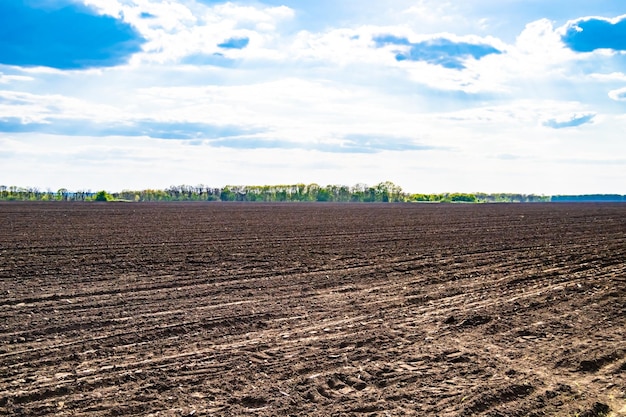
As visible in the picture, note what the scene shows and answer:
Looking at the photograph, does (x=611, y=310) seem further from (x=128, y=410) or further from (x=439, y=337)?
(x=128, y=410)

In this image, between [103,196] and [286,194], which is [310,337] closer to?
[103,196]

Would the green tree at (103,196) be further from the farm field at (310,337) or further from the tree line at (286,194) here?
the farm field at (310,337)

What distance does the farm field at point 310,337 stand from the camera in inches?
224

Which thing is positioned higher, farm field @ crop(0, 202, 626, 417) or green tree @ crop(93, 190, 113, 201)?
green tree @ crop(93, 190, 113, 201)

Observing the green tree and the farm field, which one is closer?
the farm field

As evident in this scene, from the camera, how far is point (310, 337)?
307 inches

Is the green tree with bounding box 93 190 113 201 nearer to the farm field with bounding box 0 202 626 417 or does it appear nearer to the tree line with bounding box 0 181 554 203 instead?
the tree line with bounding box 0 181 554 203

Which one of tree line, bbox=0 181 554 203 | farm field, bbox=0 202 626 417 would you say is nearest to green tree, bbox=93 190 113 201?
tree line, bbox=0 181 554 203

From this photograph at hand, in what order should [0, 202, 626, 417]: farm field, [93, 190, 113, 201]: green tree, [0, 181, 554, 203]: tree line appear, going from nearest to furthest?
[0, 202, 626, 417]: farm field
[93, 190, 113, 201]: green tree
[0, 181, 554, 203]: tree line

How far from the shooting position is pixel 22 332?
8016mm

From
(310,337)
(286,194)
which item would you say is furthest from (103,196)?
(310,337)

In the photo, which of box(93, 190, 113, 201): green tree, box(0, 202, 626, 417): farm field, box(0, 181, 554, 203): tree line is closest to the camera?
box(0, 202, 626, 417): farm field

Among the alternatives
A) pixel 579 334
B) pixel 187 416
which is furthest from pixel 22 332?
pixel 579 334

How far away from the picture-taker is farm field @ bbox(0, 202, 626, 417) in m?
5.69
